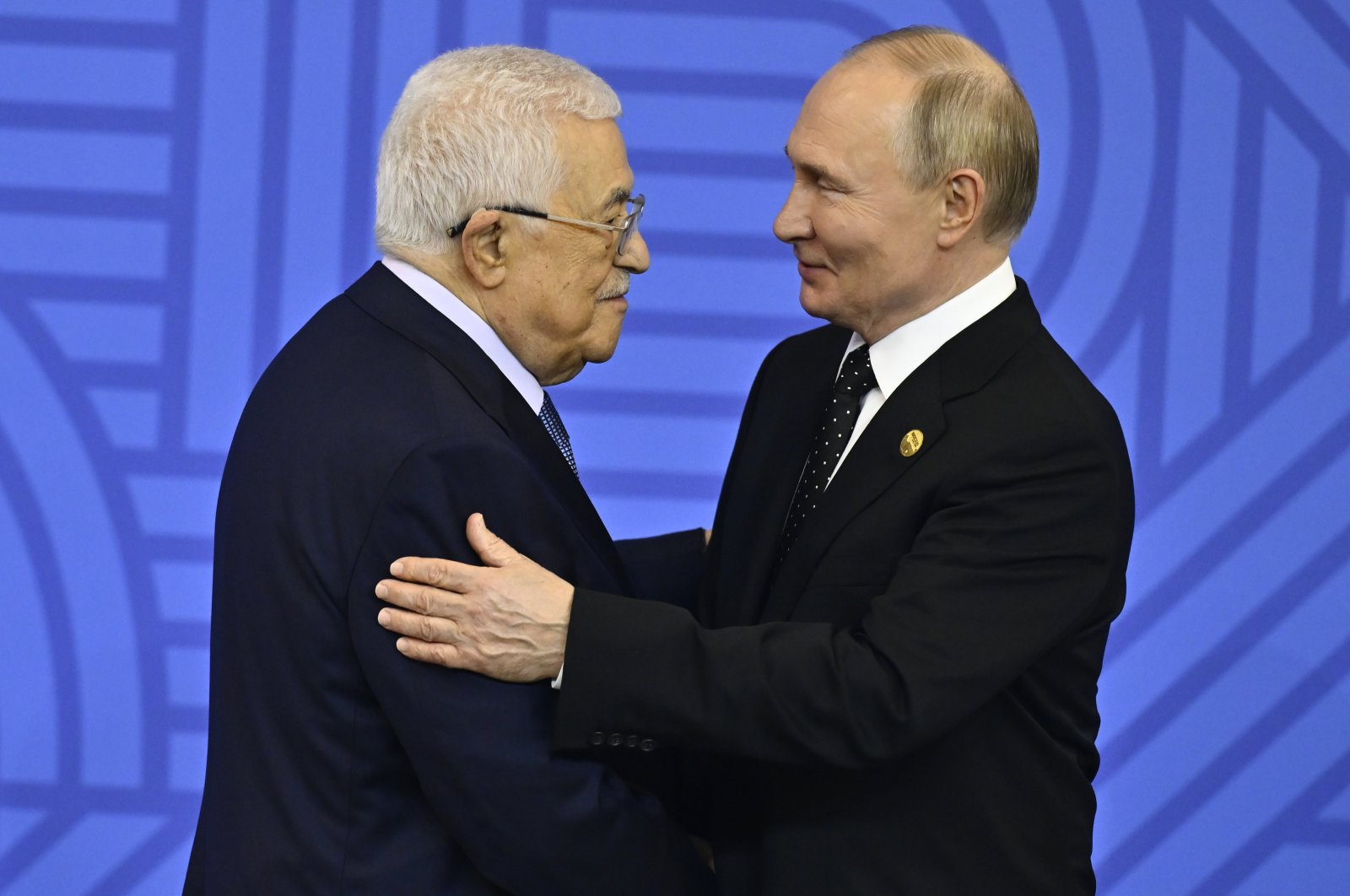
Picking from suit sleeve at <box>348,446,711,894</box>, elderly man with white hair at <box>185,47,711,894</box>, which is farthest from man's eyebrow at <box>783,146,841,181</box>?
suit sleeve at <box>348,446,711,894</box>

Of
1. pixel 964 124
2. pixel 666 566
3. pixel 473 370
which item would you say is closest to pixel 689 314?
pixel 666 566

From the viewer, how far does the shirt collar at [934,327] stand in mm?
1855

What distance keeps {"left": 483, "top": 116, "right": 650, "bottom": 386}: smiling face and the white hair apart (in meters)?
0.03

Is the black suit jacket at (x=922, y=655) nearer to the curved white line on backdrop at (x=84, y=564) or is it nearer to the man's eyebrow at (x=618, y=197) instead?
the man's eyebrow at (x=618, y=197)

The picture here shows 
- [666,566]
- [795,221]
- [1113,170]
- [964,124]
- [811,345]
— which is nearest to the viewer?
[964,124]

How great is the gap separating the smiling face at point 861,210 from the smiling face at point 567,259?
0.23 m

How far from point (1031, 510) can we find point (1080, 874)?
50 centimetres

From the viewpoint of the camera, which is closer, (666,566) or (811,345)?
(811,345)

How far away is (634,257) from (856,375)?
0.32m

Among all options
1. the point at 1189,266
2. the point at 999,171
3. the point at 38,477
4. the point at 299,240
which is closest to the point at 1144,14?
the point at 1189,266

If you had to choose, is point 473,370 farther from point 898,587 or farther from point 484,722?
point 898,587

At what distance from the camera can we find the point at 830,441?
1886 mm

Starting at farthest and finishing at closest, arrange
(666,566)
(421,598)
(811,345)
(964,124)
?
1. (666,566)
2. (811,345)
3. (964,124)
4. (421,598)

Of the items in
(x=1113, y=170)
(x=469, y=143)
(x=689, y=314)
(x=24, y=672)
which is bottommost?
(x=24, y=672)
